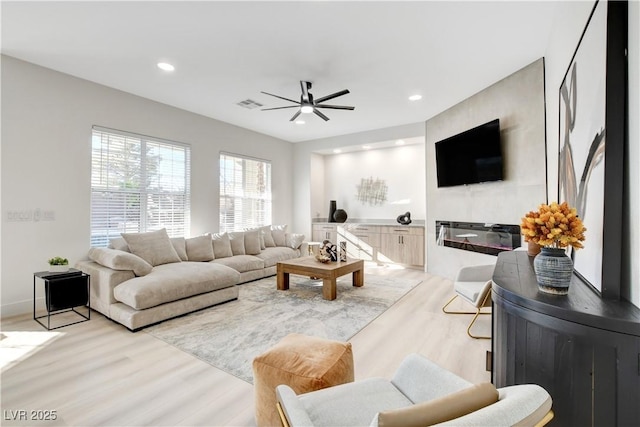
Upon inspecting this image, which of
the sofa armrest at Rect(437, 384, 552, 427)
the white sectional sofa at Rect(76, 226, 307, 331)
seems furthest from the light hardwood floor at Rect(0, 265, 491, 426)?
the sofa armrest at Rect(437, 384, 552, 427)

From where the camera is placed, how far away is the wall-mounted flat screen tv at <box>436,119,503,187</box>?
159 inches

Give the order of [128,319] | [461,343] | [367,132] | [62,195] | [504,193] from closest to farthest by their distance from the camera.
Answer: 1. [461,343]
2. [128,319]
3. [62,195]
4. [504,193]
5. [367,132]

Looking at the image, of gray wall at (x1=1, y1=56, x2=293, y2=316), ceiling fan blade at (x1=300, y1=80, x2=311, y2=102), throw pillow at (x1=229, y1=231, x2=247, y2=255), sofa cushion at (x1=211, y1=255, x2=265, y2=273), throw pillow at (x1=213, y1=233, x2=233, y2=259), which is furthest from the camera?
throw pillow at (x1=229, y1=231, x2=247, y2=255)

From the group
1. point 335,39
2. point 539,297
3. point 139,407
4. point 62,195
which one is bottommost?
point 139,407

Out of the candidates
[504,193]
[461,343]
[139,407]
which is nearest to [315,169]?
[504,193]

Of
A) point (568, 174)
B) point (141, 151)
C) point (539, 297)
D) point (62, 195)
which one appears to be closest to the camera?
point (539, 297)

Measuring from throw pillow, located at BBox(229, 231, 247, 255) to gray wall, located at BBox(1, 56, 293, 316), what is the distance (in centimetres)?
202

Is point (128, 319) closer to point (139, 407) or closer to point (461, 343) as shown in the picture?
point (139, 407)

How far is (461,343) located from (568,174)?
164 cm

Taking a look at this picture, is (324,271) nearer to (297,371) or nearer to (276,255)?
(276,255)

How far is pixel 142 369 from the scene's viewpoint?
2.29 metres

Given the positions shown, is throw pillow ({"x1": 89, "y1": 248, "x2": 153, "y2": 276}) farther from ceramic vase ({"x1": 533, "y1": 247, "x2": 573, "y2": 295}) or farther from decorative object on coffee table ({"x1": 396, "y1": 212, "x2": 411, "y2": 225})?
decorative object on coffee table ({"x1": 396, "y1": 212, "x2": 411, "y2": 225})

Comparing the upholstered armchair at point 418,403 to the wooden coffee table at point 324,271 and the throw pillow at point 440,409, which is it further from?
the wooden coffee table at point 324,271

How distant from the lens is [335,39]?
9.78 ft
